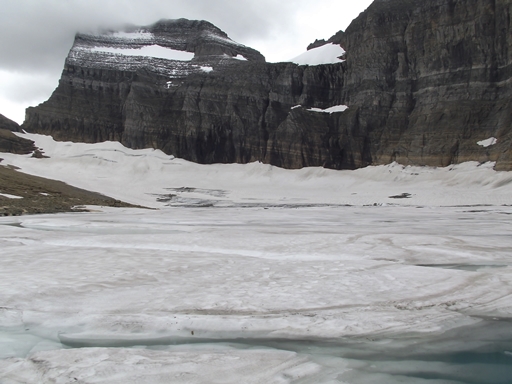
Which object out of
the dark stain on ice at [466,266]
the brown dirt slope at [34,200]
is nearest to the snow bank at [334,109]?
the brown dirt slope at [34,200]

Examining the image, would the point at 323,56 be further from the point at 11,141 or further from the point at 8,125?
the point at 8,125

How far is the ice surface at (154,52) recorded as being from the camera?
9747 centimetres

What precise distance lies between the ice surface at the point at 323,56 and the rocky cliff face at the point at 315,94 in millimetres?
2371

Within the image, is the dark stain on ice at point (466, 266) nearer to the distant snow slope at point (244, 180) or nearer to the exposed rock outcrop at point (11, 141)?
the distant snow slope at point (244, 180)

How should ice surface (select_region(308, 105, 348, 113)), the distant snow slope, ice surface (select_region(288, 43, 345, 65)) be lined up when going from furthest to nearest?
ice surface (select_region(288, 43, 345, 65)), ice surface (select_region(308, 105, 348, 113)), the distant snow slope

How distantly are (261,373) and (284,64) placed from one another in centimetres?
8529

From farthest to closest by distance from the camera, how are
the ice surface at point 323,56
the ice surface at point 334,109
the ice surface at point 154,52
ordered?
the ice surface at point 154,52, the ice surface at point 323,56, the ice surface at point 334,109

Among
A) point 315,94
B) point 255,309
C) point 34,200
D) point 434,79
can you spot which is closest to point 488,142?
point 434,79

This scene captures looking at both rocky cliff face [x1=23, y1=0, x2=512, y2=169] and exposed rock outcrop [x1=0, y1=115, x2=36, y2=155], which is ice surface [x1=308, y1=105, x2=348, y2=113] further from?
exposed rock outcrop [x1=0, y1=115, x2=36, y2=155]

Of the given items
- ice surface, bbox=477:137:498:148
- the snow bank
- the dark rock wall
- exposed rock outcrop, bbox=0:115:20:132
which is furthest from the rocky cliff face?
exposed rock outcrop, bbox=0:115:20:132

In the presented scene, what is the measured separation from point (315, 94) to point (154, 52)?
141ft

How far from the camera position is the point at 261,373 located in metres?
4.53

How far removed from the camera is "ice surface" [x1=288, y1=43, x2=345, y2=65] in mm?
86856

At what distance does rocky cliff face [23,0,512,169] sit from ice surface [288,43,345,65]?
7.78 feet
